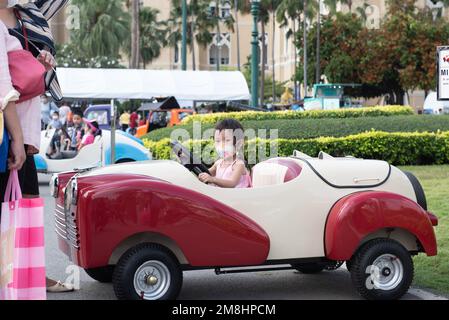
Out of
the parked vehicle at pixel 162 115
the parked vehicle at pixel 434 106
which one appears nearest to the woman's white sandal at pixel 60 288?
the parked vehicle at pixel 162 115

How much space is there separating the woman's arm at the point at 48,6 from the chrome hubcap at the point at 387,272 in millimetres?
2751

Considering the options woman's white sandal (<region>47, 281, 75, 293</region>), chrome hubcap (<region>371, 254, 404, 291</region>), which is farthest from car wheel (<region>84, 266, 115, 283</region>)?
Answer: chrome hubcap (<region>371, 254, 404, 291</region>)

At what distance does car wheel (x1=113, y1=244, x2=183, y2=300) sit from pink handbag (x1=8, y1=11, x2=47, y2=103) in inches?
65.3

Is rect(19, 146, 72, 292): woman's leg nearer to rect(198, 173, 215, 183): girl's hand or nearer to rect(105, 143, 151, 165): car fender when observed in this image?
rect(198, 173, 215, 183): girl's hand

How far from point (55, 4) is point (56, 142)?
11.2m

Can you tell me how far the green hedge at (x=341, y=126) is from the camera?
1717 cm

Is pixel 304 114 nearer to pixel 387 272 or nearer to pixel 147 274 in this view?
pixel 387 272

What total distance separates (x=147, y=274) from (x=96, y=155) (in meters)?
9.78

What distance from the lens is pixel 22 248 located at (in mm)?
4023

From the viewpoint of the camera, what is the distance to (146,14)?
72.6m

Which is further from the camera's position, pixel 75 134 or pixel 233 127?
pixel 75 134

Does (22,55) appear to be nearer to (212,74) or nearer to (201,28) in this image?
(212,74)

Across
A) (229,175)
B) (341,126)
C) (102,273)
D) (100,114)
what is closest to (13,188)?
(229,175)
